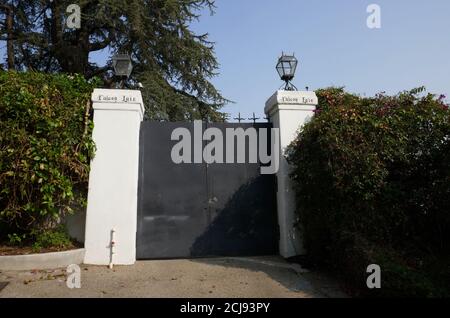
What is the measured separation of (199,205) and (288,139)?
198cm

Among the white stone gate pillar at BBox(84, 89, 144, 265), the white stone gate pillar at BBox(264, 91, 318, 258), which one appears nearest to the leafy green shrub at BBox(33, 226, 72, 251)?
the white stone gate pillar at BBox(84, 89, 144, 265)

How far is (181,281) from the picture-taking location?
5562mm

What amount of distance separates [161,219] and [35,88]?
301 cm

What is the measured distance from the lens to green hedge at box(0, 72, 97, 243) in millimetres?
6004

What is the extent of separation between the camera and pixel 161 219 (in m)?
6.85

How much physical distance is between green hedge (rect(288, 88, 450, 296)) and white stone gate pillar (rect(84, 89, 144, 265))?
9.42ft

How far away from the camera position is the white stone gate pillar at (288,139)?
22.1 feet

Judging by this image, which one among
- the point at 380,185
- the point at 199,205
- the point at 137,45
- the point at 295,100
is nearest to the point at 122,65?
the point at 199,205

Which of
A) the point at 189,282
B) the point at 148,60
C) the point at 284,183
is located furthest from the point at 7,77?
the point at 148,60

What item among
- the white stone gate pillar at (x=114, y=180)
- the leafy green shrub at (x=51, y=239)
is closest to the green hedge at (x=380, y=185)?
the white stone gate pillar at (x=114, y=180)

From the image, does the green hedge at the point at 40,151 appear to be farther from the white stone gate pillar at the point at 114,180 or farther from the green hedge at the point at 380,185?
the green hedge at the point at 380,185

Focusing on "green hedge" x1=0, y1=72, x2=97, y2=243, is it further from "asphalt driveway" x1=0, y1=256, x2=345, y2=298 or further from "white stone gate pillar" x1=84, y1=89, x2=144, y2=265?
"asphalt driveway" x1=0, y1=256, x2=345, y2=298

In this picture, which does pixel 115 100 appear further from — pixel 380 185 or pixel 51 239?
pixel 380 185

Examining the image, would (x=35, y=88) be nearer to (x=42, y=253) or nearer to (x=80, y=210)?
(x=80, y=210)
